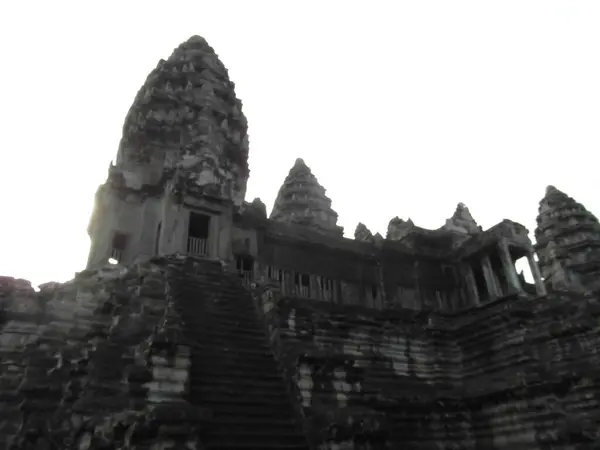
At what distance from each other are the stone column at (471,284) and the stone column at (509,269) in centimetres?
164

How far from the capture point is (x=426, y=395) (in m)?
14.3

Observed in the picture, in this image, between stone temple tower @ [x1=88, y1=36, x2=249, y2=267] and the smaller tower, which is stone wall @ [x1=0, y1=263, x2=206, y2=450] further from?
the smaller tower

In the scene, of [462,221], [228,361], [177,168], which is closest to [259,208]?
[177,168]

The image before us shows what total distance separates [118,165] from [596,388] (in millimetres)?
21628

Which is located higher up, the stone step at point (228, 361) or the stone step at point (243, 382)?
the stone step at point (228, 361)

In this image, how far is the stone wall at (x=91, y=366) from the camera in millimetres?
7688

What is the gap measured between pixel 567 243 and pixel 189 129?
3282 cm

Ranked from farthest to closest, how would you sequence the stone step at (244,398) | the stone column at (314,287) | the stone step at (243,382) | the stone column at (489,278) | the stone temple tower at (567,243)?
1. the stone temple tower at (567,243)
2. the stone column at (489,278)
3. the stone column at (314,287)
4. the stone step at (243,382)
5. the stone step at (244,398)

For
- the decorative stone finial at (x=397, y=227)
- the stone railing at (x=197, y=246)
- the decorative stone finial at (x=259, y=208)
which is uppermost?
the decorative stone finial at (x=397, y=227)

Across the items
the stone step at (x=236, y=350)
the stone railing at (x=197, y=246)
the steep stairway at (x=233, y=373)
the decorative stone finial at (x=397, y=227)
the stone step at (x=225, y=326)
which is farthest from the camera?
the decorative stone finial at (x=397, y=227)

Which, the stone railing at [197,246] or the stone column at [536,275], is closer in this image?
the stone railing at [197,246]

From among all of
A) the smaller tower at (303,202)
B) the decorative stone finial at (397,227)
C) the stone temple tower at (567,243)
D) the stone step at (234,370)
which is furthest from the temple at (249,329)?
the stone temple tower at (567,243)

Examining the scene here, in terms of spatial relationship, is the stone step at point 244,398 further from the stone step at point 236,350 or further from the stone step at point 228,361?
the stone step at point 236,350

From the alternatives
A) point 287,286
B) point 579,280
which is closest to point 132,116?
point 287,286
